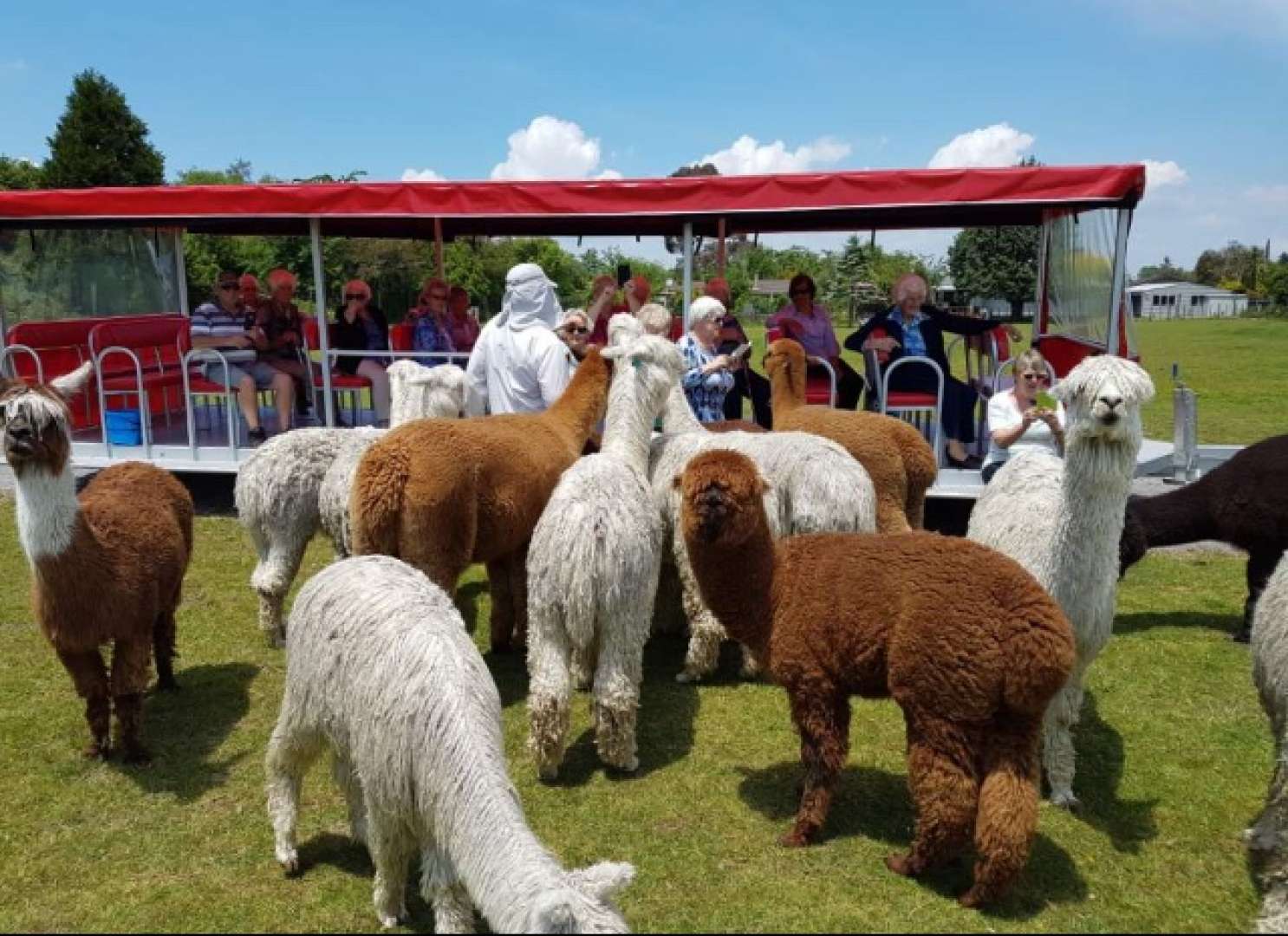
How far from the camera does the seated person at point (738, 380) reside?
7.47 metres

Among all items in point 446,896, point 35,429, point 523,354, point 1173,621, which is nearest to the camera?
point 446,896

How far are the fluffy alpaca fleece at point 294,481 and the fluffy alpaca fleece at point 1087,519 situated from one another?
341 cm

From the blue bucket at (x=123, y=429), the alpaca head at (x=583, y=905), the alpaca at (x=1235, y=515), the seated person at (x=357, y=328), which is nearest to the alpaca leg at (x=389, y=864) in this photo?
the alpaca head at (x=583, y=905)

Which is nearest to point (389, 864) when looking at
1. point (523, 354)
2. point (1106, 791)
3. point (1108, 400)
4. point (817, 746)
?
point (817, 746)

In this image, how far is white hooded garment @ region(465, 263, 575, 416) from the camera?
572cm

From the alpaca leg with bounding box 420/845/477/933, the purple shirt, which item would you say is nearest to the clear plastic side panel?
the purple shirt

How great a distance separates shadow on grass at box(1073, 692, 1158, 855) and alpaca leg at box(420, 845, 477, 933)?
8.07ft

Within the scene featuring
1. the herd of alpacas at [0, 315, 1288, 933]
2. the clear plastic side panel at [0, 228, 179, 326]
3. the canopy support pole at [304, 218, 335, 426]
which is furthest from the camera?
the clear plastic side panel at [0, 228, 179, 326]

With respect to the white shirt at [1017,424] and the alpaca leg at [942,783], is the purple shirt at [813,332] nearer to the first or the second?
the white shirt at [1017,424]

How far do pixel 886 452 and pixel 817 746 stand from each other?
7.77 feet

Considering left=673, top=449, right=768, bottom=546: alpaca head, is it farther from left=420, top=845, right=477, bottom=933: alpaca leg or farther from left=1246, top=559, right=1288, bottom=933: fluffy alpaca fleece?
left=1246, top=559, right=1288, bottom=933: fluffy alpaca fleece

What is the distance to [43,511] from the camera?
370cm

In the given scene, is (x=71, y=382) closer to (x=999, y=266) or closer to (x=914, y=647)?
(x=914, y=647)

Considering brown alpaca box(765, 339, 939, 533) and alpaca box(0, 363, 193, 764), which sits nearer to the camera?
alpaca box(0, 363, 193, 764)
